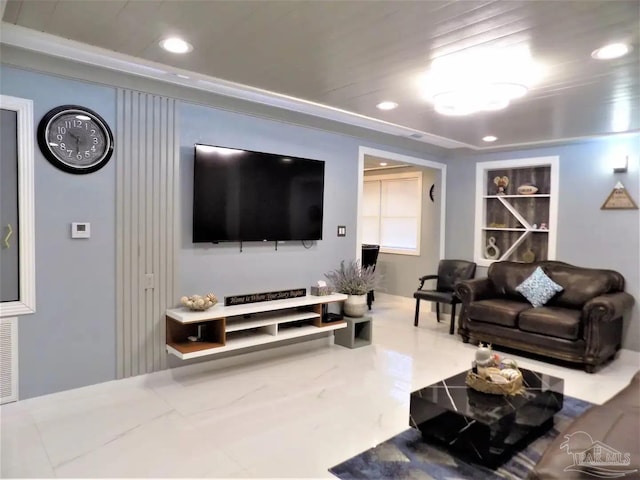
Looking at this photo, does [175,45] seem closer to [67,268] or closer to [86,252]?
[86,252]

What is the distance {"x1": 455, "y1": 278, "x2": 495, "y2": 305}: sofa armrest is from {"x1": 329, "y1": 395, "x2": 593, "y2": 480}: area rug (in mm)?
Result: 2321

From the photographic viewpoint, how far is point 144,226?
11.5ft

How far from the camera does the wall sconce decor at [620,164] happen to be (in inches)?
185

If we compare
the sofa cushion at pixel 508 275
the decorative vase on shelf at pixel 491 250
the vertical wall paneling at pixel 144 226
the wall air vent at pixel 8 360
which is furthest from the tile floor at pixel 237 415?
the decorative vase on shelf at pixel 491 250

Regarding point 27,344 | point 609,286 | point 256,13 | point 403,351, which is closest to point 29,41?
point 256,13

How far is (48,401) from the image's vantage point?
307 centimetres

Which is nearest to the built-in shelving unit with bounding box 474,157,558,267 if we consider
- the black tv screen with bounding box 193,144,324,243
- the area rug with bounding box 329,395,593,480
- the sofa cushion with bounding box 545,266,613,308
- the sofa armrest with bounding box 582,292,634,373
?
the sofa cushion with bounding box 545,266,613,308

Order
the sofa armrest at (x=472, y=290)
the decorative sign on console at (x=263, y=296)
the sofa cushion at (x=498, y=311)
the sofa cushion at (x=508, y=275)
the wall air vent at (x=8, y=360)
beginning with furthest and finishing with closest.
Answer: the sofa cushion at (x=508, y=275)
the sofa armrest at (x=472, y=290)
the sofa cushion at (x=498, y=311)
the decorative sign on console at (x=263, y=296)
the wall air vent at (x=8, y=360)

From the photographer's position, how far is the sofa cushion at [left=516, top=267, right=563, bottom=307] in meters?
4.71

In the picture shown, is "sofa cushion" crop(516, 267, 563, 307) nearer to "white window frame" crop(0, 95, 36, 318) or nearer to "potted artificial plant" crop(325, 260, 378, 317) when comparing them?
"potted artificial plant" crop(325, 260, 378, 317)

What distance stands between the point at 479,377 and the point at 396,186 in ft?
17.7

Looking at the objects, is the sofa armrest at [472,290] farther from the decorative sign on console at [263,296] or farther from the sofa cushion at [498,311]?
the decorative sign on console at [263,296]

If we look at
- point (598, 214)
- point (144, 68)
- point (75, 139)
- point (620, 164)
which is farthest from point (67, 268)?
point (620, 164)

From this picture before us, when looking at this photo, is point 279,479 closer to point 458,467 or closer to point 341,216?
point 458,467
